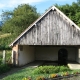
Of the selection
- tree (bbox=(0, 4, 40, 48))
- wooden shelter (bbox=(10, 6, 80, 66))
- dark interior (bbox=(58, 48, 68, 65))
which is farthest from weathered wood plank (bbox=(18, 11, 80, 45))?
tree (bbox=(0, 4, 40, 48))

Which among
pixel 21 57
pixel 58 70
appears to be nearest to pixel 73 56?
pixel 21 57

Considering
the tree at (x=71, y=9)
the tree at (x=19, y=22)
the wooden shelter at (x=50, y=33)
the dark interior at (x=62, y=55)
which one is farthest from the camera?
the tree at (x=19, y=22)

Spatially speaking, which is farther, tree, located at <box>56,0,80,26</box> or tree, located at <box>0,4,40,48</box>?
tree, located at <box>0,4,40,48</box>

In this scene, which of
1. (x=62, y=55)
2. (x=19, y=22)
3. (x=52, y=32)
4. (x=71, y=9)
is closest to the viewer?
(x=52, y=32)

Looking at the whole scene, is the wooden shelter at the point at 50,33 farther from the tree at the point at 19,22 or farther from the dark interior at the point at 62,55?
the tree at the point at 19,22

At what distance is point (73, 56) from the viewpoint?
31312 mm

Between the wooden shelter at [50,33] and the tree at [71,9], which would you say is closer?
the wooden shelter at [50,33]

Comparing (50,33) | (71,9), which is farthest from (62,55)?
(71,9)

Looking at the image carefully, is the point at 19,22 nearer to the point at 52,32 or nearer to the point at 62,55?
the point at 62,55

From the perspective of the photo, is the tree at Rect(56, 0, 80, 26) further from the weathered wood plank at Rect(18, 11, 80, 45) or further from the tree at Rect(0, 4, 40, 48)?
the weathered wood plank at Rect(18, 11, 80, 45)

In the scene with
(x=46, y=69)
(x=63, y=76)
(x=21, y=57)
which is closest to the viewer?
(x=63, y=76)

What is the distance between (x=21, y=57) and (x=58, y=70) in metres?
6.81

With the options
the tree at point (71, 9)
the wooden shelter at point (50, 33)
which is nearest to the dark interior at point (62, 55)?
the wooden shelter at point (50, 33)

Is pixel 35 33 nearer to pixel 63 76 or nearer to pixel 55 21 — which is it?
pixel 55 21
